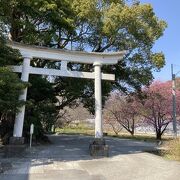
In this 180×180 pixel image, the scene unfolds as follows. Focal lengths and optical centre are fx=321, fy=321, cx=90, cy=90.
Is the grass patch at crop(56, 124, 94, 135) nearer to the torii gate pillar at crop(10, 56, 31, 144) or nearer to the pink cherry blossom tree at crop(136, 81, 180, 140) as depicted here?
the pink cherry blossom tree at crop(136, 81, 180, 140)

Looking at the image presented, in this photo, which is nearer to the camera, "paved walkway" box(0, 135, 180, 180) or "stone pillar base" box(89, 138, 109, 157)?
"paved walkway" box(0, 135, 180, 180)

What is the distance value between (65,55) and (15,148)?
5207 mm

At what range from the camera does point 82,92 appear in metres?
21.9

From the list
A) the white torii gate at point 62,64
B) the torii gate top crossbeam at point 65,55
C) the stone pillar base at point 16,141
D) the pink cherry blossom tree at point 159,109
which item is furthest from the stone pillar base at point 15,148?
the pink cherry blossom tree at point 159,109

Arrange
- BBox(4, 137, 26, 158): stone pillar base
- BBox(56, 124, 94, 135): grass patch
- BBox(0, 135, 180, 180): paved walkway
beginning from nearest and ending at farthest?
BBox(0, 135, 180, 180): paved walkway, BBox(4, 137, 26, 158): stone pillar base, BBox(56, 124, 94, 135): grass patch

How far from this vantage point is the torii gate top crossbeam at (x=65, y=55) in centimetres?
1552

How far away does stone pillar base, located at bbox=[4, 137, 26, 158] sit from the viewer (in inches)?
557

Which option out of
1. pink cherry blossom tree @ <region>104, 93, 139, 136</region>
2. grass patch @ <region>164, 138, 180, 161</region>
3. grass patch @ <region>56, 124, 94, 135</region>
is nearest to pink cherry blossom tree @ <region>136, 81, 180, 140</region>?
pink cherry blossom tree @ <region>104, 93, 139, 136</region>

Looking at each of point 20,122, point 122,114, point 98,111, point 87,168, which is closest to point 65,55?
point 98,111

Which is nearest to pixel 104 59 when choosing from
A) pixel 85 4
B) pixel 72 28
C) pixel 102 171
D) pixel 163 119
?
pixel 72 28

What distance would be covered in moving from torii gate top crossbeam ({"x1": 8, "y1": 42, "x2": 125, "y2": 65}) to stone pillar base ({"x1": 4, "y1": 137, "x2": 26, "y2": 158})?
13.4ft

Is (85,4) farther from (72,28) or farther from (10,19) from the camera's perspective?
(10,19)

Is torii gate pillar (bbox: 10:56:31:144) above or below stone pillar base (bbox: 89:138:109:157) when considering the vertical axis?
above

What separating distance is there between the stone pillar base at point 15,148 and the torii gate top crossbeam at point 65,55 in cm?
409
